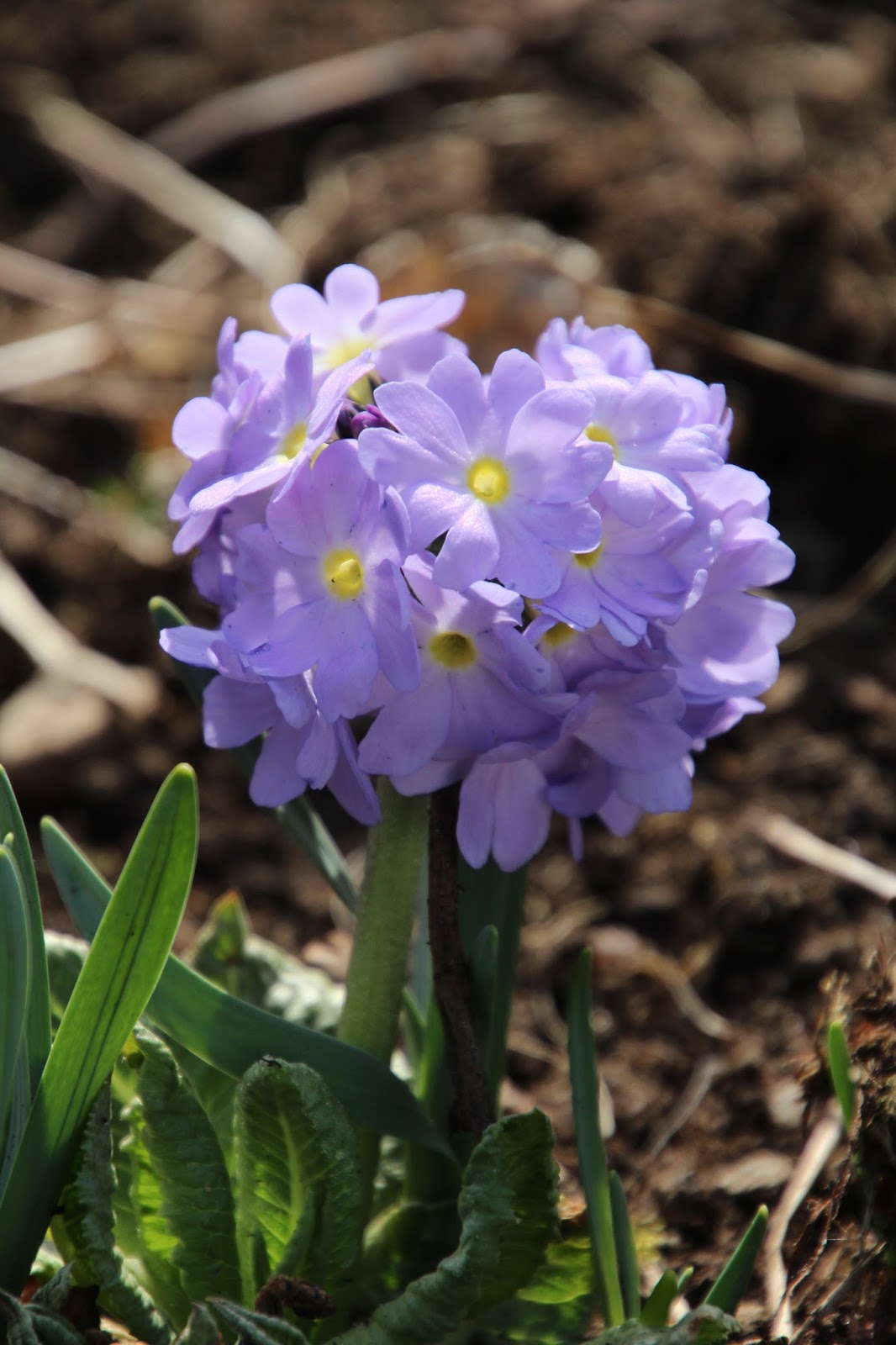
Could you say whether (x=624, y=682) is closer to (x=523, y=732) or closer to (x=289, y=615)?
(x=523, y=732)

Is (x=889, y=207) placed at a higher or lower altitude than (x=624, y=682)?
lower

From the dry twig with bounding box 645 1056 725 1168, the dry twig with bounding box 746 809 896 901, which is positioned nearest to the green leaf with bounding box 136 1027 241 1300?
the dry twig with bounding box 645 1056 725 1168

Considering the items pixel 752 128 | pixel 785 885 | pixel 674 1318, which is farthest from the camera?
pixel 752 128

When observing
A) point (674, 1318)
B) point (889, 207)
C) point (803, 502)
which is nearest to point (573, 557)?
point (674, 1318)

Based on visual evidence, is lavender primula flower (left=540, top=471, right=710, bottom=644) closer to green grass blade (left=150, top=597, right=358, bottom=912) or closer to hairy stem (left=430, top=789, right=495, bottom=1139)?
hairy stem (left=430, top=789, right=495, bottom=1139)

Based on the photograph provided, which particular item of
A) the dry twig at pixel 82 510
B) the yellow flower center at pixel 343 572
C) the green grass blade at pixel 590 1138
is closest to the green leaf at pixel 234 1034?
the green grass blade at pixel 590 1138

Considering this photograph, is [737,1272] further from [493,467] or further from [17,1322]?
[493,467]
